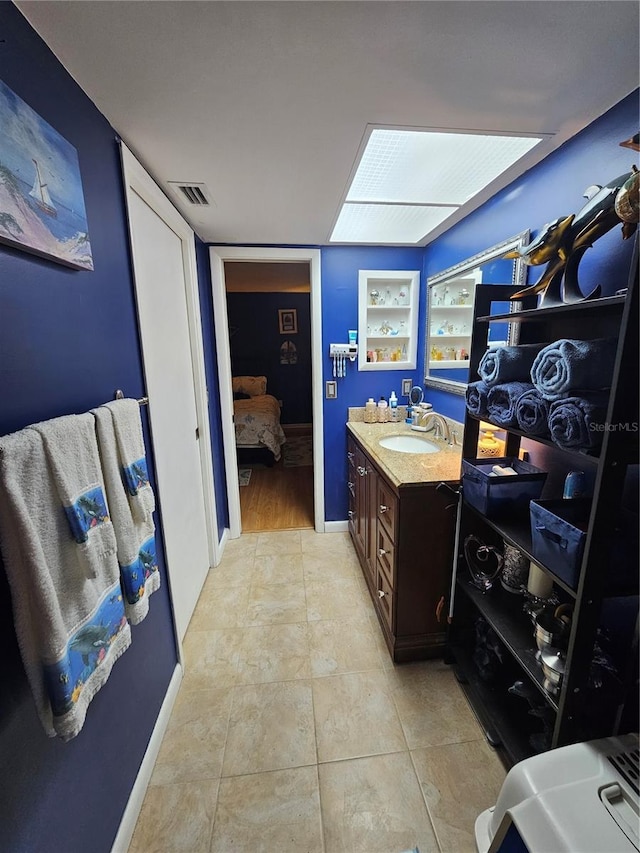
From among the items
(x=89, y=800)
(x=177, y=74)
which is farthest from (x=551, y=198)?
(x=89, y=800)

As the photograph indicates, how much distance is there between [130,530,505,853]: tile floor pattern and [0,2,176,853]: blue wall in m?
0.23

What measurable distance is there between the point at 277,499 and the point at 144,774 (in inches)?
92.0

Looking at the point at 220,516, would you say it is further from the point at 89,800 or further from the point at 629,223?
the point at 629,223

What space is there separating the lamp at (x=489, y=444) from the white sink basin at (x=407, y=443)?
0.48m

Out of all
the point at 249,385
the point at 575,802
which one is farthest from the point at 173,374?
the point at 249,385

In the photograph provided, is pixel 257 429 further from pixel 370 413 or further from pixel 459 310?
pixel 459 310

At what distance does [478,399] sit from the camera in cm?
126

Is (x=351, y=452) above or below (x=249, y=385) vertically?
below

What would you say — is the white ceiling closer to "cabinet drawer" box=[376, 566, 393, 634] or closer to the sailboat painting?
the sailboat painting

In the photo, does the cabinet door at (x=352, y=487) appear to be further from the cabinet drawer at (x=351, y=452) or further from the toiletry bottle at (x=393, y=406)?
the toiletry bottle at (x=393, y=406)

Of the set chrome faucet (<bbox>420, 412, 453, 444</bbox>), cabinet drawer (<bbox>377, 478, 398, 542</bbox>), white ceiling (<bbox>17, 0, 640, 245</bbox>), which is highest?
white ceiling (<bbox>17, 0, 640, 245</bbox>)

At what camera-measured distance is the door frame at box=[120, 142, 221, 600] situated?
1.25m

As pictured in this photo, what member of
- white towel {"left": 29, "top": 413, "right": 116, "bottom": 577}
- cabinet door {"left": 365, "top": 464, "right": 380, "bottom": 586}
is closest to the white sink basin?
cabinet door {"left": 365, "top": 464, "right": 380, "bottom": 586}

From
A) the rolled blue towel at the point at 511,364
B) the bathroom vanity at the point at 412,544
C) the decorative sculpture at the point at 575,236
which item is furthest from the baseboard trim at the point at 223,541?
the decorative sculpture at the point at 575,236
